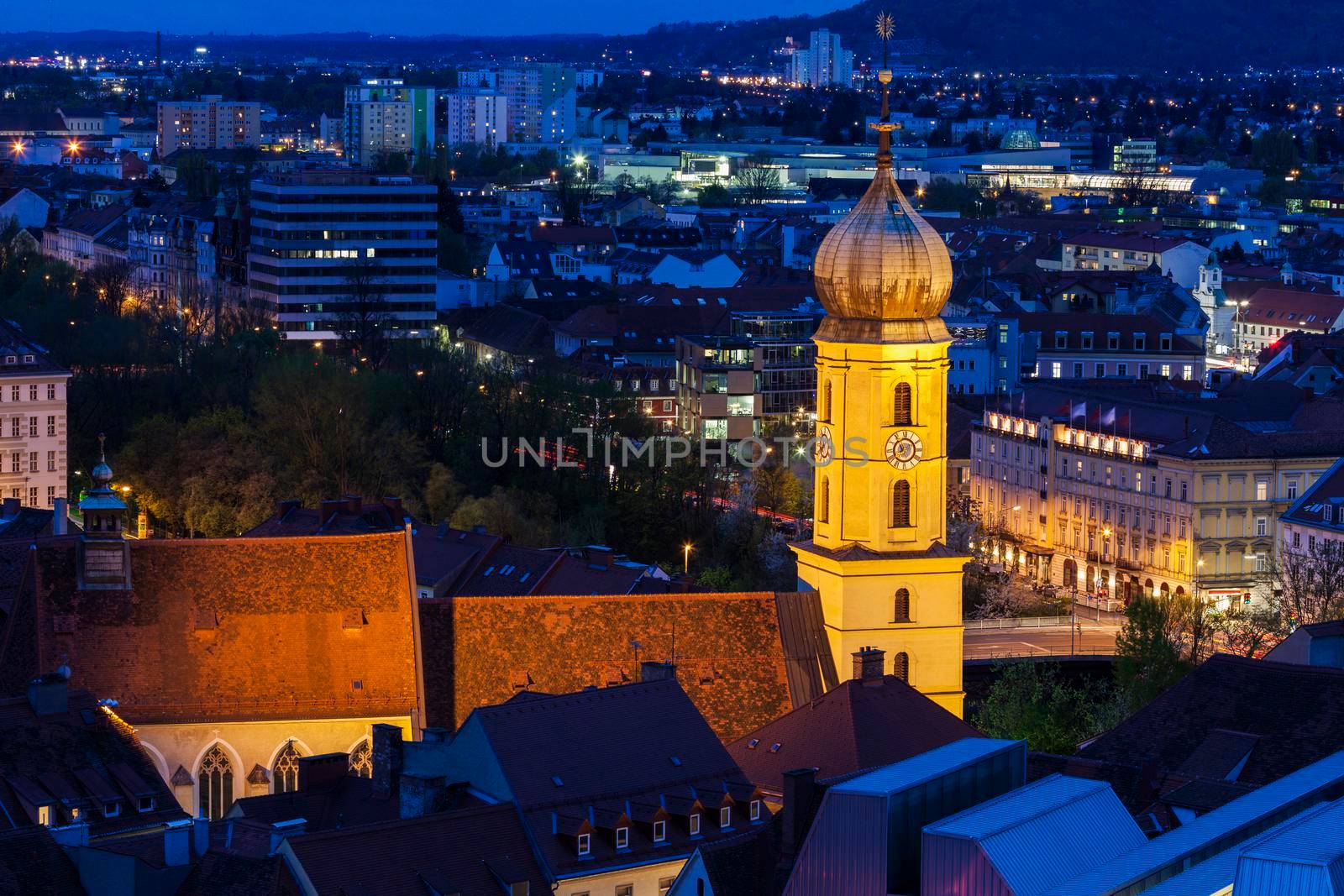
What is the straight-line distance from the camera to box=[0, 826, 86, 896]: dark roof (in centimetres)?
5022

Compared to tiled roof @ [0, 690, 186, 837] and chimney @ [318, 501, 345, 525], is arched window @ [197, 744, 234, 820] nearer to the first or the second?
tiled roof @ [0, 690, 186, 837]

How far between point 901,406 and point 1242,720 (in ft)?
40.8

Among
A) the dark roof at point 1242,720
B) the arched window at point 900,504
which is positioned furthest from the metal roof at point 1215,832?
the arched window at point 900,504

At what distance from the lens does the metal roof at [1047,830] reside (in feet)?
153

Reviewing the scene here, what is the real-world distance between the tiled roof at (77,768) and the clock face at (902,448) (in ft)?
55.9

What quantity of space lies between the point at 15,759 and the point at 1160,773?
19856 millimetres

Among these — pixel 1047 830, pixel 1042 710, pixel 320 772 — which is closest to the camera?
pixel 1047 830

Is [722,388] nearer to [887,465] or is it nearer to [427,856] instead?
[887,465]

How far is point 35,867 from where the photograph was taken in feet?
167

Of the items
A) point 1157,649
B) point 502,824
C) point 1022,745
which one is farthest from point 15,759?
point 1157,649

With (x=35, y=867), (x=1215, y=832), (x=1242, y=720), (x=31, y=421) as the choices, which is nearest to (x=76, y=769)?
(x=35, y=867)

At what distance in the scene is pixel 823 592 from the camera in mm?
69375

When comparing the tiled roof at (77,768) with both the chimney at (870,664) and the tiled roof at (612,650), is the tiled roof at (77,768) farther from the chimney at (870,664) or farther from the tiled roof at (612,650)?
the chimney at (870,664)

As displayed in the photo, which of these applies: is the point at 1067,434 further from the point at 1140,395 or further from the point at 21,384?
the point at 21,384
